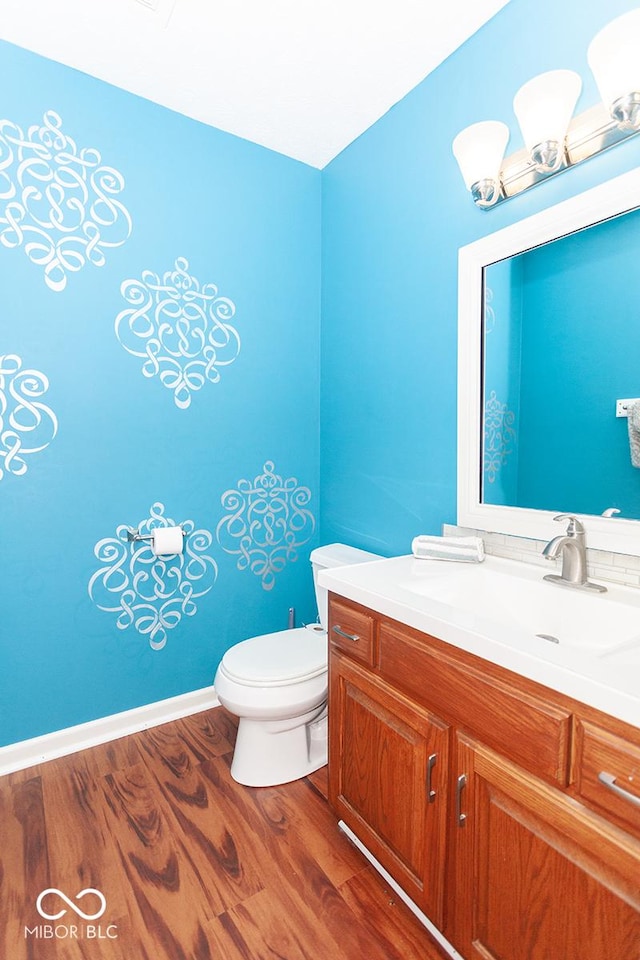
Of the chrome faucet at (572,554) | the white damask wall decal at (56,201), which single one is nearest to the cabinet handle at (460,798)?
the chrome faucet at (572,554)

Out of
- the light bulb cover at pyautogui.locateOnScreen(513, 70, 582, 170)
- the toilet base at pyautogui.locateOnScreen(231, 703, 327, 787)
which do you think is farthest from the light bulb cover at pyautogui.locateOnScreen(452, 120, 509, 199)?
Result: the toilet base at pyautogui.locateOnScreen(231, 703, 327, 787)

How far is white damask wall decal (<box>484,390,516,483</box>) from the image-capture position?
156cm

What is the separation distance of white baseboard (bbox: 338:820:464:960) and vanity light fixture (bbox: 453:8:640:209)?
1944 mm

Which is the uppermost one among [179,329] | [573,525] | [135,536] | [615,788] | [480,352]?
[179,329]

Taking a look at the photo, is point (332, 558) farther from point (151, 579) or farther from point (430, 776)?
point (430, 776)

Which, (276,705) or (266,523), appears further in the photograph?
(266,523)

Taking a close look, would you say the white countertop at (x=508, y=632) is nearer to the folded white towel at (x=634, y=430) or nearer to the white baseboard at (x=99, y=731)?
the folded white towel at (x=634, y=430)

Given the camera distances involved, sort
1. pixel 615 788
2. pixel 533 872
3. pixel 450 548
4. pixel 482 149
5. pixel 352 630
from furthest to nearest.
Result: 1. pixel 450 548
2. pixel 482 149
3. pixel 352 630
4. pixel 533 872
5. pixel 615 788

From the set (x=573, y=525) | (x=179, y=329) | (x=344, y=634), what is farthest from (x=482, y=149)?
(x=344, y=634)

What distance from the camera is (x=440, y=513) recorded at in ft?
5.89

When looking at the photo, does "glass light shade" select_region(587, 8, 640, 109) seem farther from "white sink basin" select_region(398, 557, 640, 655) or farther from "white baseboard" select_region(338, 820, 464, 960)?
"white baseboard" select_region(338, 820, 464, 960)

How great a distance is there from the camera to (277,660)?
5.68 ft

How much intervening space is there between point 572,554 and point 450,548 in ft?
1.24

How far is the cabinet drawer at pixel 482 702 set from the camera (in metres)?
0.85
